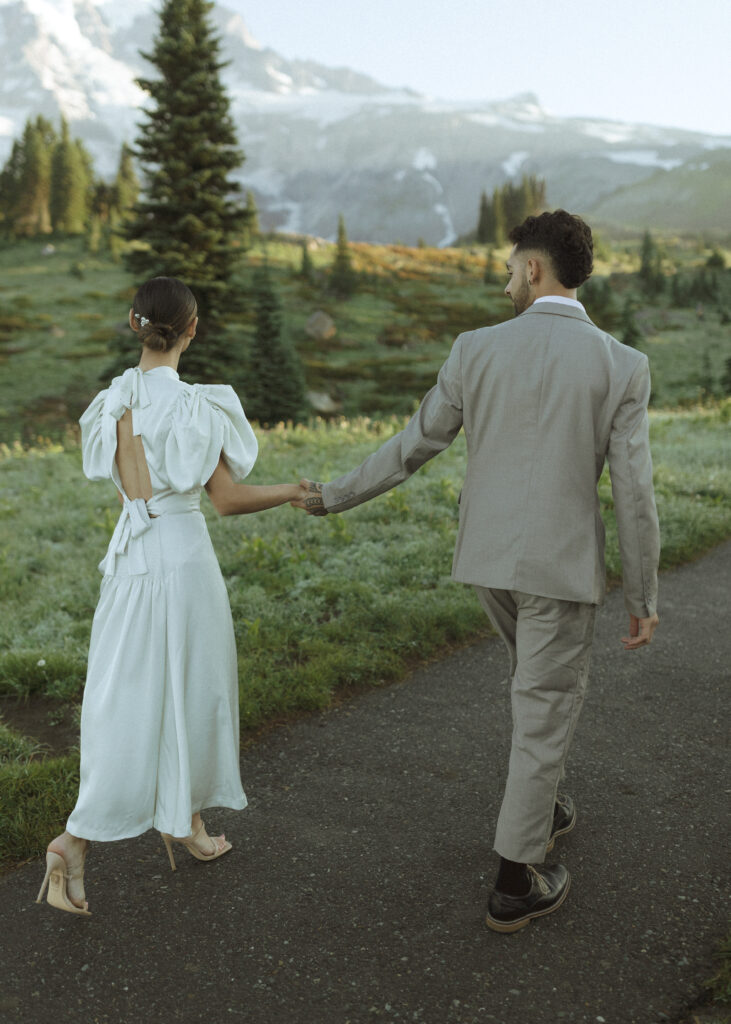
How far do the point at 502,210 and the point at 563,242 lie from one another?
108m

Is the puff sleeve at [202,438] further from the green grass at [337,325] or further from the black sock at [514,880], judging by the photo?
the green grass at [337,325]

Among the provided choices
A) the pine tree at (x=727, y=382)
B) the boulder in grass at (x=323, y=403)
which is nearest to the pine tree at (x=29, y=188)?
the boulder in grass at (x=323, y=403)

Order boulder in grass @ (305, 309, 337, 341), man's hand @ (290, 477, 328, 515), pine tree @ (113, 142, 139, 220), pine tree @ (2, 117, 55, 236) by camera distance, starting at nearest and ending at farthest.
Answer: man's hand @ (290, 477, 328, 515) → boulder in grass @ (305, 309, 337, 341) → pine tree @ (2, 117, 55, 236) → pine tree @ (113, 142, 139, 220)

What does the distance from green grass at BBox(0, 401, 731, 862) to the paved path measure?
0.50m

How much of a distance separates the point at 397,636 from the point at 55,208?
8604cm

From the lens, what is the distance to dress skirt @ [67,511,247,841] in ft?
10.3

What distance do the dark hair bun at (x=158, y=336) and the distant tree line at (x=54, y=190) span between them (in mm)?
81570

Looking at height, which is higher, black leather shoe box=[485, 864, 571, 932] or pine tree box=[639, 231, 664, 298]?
pine tree box=[639, 231, 664, 298]

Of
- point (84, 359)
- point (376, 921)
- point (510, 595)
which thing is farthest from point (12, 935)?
point (84, 359)

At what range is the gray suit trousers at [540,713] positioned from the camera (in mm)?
3002

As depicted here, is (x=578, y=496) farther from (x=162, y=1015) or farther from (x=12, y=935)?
(x=12, y=935)

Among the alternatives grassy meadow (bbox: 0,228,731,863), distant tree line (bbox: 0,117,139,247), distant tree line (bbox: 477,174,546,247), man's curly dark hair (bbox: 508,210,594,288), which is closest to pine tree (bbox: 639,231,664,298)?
distant tree line (bbox: 477,174,546,247)

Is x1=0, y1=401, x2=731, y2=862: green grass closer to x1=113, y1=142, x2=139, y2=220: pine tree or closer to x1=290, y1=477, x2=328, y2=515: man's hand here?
x1=290, y1=477, x2=328, y2=515: man's hand

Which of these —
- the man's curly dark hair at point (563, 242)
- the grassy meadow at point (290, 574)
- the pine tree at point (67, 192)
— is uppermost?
the pine tree at point (67, 192)
